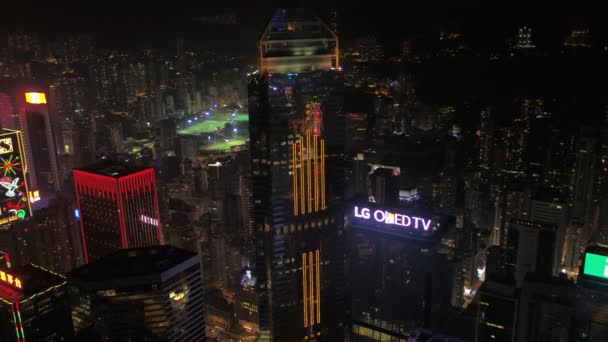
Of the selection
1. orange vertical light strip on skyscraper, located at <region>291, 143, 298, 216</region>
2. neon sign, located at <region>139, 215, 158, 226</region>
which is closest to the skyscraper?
neon sign, located at <region>139, 215, 158, 226</region>

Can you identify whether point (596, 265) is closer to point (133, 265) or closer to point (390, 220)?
point (390, 220)

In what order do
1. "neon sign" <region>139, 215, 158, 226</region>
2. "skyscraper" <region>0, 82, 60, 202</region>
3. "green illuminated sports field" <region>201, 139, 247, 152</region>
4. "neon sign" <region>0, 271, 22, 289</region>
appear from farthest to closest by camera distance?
"green illuminated sports field" <region>201, 139, 247, 152</region>, "neon sign" <region>139, 215, 158, 226</region>, "skyscraper" <region>0, 82, 60, 202</region>, "neon sign" <region>0, 271, 22, 289</region>

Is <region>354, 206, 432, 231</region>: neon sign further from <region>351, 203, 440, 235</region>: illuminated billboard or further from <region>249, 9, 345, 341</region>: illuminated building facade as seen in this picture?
<region>249, 9, 345, 341</region>: illuminated building facade

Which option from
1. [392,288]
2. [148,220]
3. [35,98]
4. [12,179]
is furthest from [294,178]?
[35,98]

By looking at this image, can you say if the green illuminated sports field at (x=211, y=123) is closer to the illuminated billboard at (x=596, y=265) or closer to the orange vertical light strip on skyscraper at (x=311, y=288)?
the orange vertical light strip on skyscraper at (x=311, y=288)

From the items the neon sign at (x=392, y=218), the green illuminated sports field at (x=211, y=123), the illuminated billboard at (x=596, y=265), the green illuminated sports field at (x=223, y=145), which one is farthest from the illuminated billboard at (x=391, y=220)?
the green illuminated sports field at (x=223, y=145)

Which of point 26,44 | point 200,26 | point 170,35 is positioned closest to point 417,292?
point 200,26
